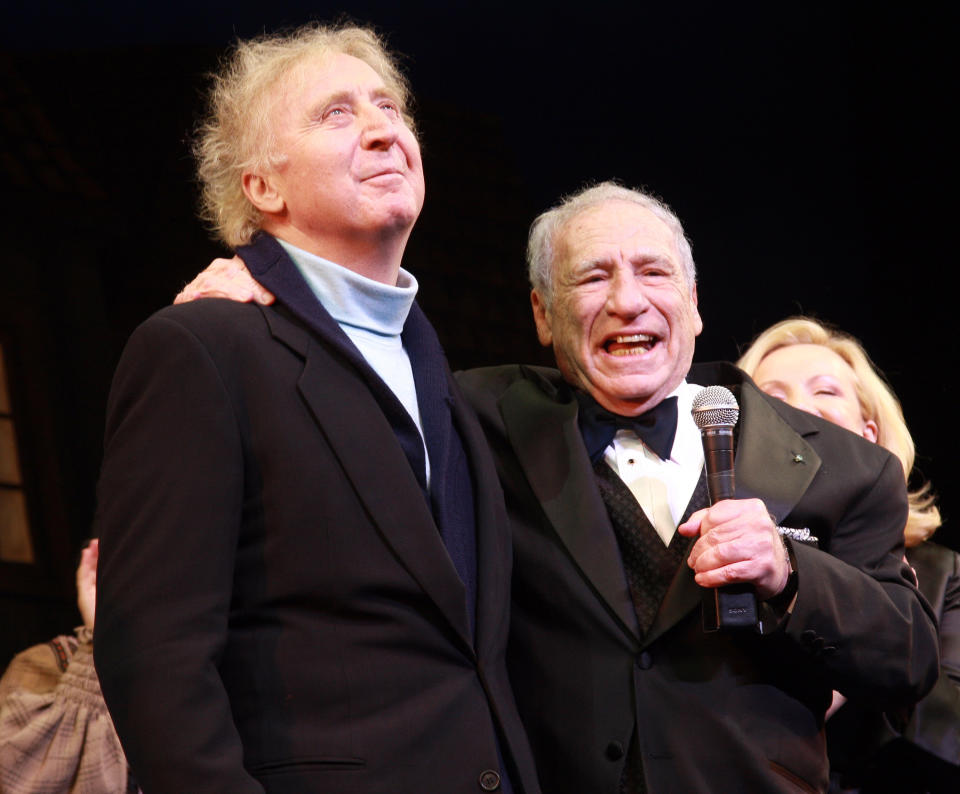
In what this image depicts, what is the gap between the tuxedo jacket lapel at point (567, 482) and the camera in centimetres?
214

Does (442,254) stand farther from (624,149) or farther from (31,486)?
(31,486)

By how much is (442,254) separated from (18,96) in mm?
1387

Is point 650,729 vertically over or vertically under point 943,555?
over

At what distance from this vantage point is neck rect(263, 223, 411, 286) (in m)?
1.92

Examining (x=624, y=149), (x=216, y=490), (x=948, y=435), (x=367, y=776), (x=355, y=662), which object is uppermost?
(x=624, y=149)

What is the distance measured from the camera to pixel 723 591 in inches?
74.5

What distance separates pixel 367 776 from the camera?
156cm

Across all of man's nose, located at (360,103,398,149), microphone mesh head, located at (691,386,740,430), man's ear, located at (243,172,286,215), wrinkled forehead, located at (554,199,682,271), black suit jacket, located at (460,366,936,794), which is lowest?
black suit jacket, located at (460,366,936,794)

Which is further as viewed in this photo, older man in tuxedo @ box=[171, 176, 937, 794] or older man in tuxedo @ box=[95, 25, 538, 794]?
older man in tuxedo @ box=[171, 176, 937, 794]

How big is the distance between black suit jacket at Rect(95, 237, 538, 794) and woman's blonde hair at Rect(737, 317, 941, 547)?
6.09 ft

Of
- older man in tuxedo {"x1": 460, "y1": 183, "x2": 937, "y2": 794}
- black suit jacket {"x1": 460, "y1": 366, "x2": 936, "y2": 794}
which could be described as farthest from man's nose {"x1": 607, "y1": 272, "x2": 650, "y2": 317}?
black suit jacket {"x1": 460, "y1": 366, "x2": 936, "y2": 794}

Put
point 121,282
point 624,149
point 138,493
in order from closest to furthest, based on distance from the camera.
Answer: point 138,493 → point 121,282 → point 624,149

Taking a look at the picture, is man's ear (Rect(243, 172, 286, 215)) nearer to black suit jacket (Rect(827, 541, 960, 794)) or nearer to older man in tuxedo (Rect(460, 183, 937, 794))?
older man in tuxedo (Rect(460, 183, 937, 794))

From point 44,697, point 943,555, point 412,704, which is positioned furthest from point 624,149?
point 412,704
